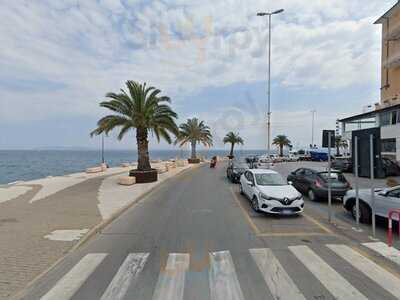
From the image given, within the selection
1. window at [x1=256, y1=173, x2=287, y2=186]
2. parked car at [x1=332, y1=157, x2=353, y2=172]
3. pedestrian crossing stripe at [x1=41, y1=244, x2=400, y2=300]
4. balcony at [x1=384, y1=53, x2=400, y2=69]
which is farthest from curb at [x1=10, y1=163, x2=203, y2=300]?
balcony at [x1=384, y1=53, x2=400, y2=69]

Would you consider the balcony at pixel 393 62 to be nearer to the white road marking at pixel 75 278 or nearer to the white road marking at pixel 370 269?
the white road marking at pixel 370 269

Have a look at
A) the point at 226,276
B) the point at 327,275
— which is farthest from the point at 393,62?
the point at 226,276

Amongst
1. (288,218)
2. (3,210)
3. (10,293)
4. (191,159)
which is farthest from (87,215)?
(191,159)

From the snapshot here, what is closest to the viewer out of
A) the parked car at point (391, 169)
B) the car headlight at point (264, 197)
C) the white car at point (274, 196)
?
the white car at point (274, 196)

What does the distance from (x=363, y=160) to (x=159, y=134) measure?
1777cm

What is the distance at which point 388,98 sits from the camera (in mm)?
41125

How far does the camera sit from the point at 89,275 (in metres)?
5.89

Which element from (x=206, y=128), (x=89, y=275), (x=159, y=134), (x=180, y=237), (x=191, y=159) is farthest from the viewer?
(x=206, y=128)

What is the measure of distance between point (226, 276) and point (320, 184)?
10.4 meters

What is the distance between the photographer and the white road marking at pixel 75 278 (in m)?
5.11

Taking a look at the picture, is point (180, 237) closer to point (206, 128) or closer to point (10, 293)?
point (10, 293)

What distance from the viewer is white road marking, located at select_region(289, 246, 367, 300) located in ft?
16.8

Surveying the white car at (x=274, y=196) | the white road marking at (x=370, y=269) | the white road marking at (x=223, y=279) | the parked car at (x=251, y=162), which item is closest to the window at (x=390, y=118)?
the parked car at (x=251, y=162)

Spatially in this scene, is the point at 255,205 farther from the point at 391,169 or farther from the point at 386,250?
the point at 391,169
